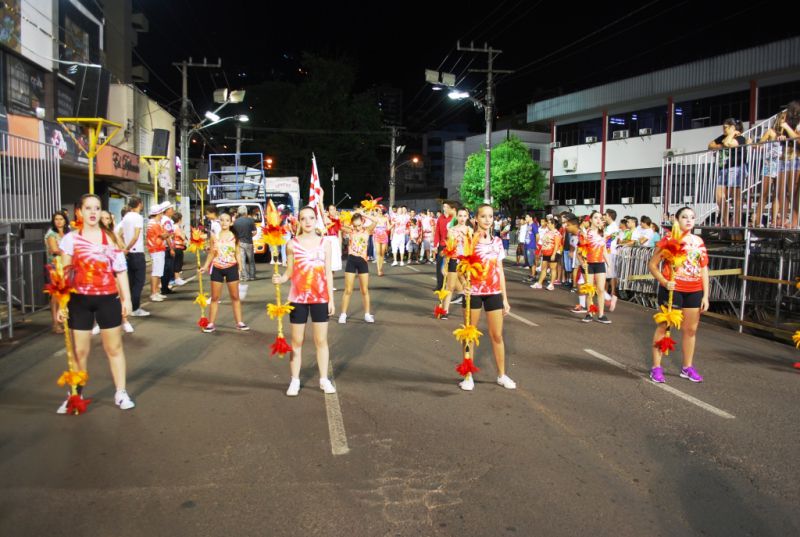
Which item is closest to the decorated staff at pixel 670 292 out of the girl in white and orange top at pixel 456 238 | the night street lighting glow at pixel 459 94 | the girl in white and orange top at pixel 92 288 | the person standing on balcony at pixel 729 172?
the girl in white and orange top at pixel 456 238

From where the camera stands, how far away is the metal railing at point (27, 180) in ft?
31.6

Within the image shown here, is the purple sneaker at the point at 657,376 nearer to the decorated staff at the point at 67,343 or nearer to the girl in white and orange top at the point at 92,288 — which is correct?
the girl in white and orange top at the point at 92,288

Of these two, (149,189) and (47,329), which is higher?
(149,189)

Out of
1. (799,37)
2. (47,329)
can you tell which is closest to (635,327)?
(47,329)

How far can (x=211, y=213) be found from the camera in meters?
11.1

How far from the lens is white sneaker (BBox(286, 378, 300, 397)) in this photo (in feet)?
20.2

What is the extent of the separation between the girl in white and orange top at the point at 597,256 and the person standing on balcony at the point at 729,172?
2.65m

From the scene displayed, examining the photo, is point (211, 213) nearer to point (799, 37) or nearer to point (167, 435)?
point (167, 435)

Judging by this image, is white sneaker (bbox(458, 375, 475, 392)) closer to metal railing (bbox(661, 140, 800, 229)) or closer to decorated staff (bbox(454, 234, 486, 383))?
decorated staff (bbox(454, 234, 486, 383))

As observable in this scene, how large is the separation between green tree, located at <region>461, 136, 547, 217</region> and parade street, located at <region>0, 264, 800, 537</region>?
114 feet

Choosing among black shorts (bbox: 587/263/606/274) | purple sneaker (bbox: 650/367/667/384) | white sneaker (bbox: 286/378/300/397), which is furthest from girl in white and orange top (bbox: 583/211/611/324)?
white sneaker (bbox: 286/378/300/397)

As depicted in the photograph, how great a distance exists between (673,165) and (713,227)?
218cm

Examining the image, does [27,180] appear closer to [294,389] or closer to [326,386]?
[294,389]

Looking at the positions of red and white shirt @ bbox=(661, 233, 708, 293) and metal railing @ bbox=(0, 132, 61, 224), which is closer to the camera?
red and white shirt @ bbox=(661, 233, 708, 293)
